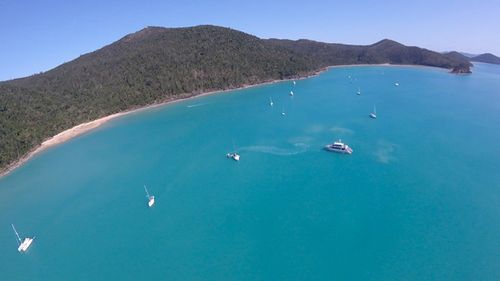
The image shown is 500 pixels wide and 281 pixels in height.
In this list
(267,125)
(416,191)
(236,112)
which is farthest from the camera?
(236,112)

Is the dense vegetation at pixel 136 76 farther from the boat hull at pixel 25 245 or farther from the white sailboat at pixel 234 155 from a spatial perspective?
the white sailboat at pixel 234 155

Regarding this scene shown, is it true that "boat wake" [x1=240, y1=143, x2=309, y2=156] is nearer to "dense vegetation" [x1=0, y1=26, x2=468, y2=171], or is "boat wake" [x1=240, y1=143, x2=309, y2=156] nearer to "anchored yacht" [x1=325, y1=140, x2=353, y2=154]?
"anchored yacht" [x1=325, y1=140, x2=353, y2=154]

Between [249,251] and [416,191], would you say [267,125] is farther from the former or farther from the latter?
[249,251]

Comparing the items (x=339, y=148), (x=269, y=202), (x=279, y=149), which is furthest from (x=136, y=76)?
(x=269, y=202)

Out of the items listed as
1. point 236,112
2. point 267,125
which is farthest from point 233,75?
point 267,125

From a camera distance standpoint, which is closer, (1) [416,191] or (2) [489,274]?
(2) [489,274]

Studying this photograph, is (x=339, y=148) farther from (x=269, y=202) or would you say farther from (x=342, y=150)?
(x=269, y=202)
